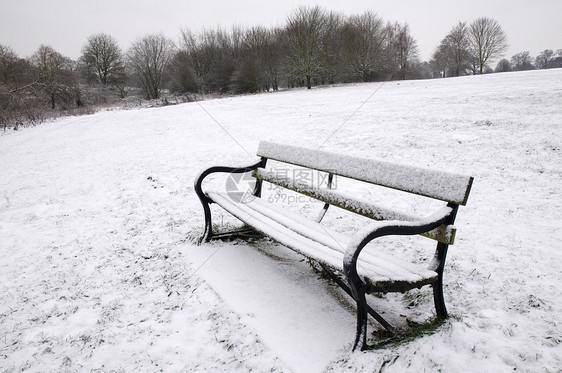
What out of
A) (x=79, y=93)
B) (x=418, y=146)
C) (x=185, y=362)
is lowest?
(x=185, y=362)

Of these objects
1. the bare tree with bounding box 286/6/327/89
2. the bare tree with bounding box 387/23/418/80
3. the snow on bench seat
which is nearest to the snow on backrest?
the snow on bench seat

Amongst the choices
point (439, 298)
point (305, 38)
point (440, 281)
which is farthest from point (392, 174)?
point (305, 38)

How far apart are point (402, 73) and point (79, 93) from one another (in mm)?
45219

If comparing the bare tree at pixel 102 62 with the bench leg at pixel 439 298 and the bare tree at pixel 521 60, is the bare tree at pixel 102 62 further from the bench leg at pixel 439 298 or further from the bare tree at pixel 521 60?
the bare tree at pixel 521 60

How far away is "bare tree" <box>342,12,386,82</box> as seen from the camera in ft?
125

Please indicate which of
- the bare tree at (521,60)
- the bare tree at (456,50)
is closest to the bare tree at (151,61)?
the bare tree at (456,50)

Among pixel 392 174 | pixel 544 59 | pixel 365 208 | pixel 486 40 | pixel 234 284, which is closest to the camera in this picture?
pixel 392 174

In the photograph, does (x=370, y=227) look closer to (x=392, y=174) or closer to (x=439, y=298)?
(x=392, y=174)

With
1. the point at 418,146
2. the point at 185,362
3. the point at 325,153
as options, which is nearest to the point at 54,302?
the point at 185,362

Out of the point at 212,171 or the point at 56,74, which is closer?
the point at 212,171

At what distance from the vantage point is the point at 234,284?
293 centimetres

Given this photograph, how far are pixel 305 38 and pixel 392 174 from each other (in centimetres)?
3561

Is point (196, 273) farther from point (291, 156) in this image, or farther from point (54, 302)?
point (291, 156)

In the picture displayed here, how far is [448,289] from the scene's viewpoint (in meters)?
2.59
